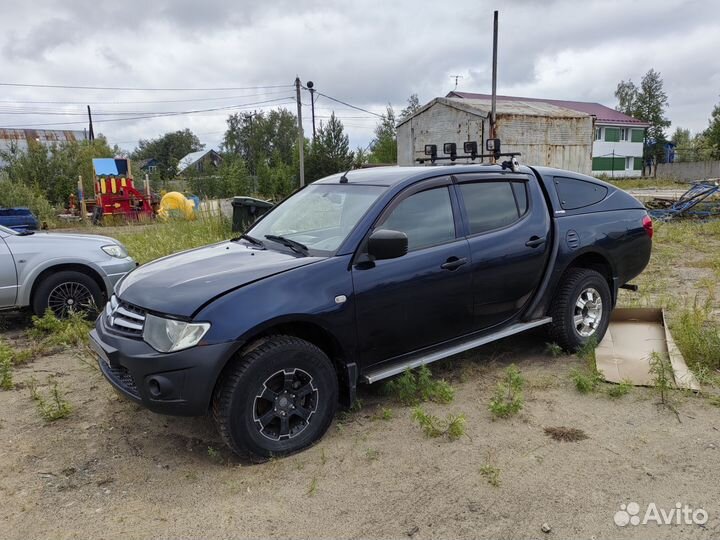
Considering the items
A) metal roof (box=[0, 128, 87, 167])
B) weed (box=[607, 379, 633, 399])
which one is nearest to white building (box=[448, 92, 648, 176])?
metal roof (box=[0, 128, 87, 167])

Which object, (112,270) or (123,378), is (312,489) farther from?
(112,270)

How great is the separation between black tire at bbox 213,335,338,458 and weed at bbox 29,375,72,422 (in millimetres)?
1520

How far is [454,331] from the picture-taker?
4039mm

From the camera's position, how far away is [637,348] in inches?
198

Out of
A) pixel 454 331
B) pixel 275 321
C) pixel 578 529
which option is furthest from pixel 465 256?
pixel 578 529

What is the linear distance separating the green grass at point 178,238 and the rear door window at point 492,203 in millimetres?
6053

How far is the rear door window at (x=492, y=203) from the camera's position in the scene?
425 centimetres

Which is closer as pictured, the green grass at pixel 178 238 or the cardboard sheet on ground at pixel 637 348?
the cardboard sheet on ground at pixel 637 348

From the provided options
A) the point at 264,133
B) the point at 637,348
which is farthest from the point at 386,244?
the point at 264,133

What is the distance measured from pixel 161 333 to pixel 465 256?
7.06 ft

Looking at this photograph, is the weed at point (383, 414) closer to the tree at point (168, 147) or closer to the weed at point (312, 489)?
the weed at point (312, 489)

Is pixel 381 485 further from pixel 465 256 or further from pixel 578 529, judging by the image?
pixel 465 256

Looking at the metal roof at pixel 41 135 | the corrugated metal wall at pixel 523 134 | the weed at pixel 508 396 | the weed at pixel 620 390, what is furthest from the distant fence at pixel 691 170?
the metal roof at pixel 41 135

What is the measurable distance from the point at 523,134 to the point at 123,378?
43.2 ft
